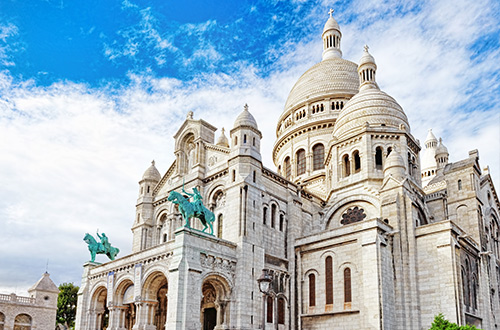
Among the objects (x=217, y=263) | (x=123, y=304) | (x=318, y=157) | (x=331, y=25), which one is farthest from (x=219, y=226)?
(x=331, y=25)

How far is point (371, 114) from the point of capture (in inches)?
1774

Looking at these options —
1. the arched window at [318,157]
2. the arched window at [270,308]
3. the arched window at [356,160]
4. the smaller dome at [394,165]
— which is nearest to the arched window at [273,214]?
the arched window at [270,308]

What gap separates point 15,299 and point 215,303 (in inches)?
1261

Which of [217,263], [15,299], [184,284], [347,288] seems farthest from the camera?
[15,299]

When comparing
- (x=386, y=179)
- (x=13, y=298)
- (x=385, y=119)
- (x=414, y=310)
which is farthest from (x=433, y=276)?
(x=13, y=298)

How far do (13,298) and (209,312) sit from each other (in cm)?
3062

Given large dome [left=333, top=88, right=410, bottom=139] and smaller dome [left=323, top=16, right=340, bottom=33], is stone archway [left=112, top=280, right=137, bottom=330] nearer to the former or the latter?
large dome [left=333, top=88, right=410, bottom=139]

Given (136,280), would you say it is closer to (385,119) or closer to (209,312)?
(209,312)

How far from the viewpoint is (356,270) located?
1340 inches

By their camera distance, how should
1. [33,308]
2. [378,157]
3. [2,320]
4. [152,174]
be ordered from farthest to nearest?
[33,308]
[2,320]
[152,174]
[378,157]

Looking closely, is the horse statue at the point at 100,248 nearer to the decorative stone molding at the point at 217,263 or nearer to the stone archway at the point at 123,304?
the stone archway at the point at 123,304

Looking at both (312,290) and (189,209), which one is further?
(312,290)

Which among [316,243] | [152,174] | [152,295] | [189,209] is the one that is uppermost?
[152,174]

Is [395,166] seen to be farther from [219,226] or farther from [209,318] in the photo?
[209,318]
